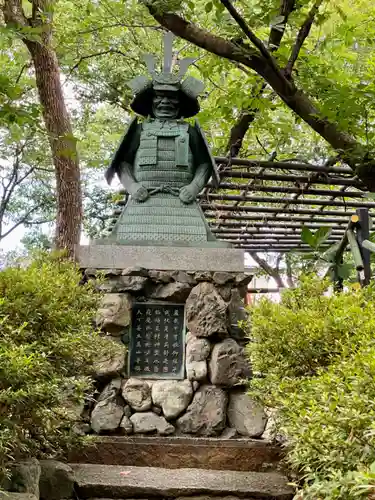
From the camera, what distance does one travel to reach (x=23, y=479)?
8.67 feet

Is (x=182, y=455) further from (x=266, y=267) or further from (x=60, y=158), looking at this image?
(x=266, y=267)

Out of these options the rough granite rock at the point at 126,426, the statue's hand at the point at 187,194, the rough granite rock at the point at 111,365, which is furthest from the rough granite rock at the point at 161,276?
the rough granite rock at the point at 126,426

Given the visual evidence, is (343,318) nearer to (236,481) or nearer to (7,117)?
(236,481)

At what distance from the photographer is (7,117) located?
4.45m

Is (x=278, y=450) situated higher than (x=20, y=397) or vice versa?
(x=20, y=397)

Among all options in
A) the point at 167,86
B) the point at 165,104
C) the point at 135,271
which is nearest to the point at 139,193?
the point at 135,271

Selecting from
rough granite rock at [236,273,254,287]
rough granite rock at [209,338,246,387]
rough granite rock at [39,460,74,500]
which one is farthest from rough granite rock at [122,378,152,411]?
rough granite rock at [39,460,74,500]

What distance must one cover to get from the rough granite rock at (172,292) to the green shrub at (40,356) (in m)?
1.09

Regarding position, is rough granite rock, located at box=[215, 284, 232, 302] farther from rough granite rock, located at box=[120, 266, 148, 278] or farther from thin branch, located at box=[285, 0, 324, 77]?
thin branch, located at box=[285, 0, 324, 77]

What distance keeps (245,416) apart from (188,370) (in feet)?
1.85

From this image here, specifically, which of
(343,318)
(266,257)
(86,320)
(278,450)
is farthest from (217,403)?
(266,257)

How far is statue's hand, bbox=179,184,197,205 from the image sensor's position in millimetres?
5109

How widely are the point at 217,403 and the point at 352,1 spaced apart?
183 inches

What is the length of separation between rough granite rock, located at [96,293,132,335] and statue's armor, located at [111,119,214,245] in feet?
1.84
